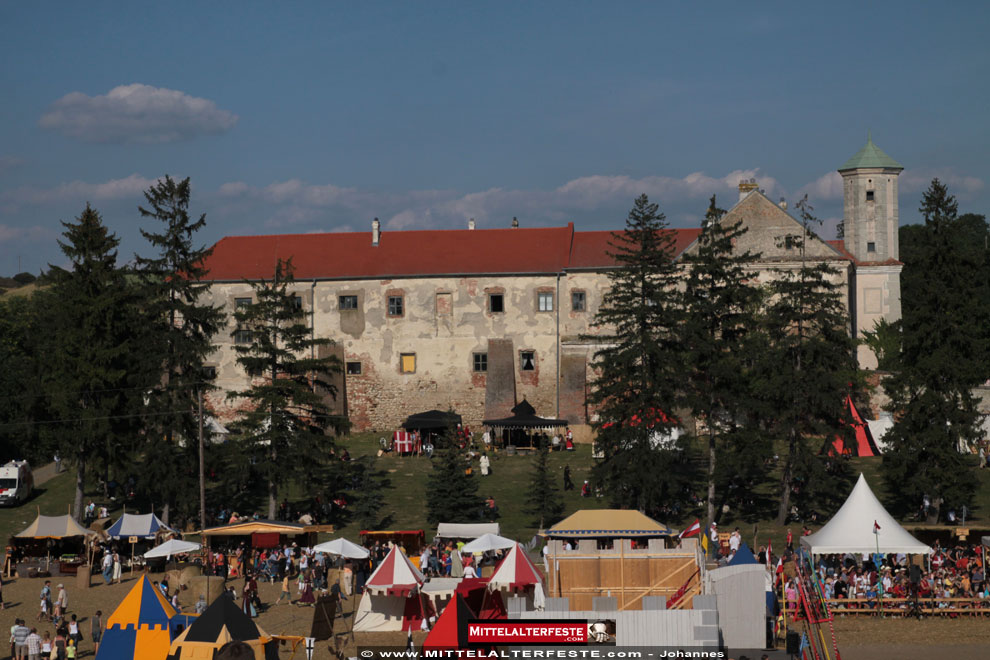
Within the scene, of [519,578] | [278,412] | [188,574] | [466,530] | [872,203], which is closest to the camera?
[519,578]

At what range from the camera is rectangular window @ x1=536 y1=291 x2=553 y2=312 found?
62500mm

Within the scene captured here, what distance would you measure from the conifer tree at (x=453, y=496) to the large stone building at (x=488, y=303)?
18505 mm

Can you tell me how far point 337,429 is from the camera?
149 feet

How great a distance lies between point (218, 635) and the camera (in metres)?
20.5

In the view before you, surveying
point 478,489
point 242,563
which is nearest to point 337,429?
point 478,489

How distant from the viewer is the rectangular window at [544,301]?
62.5 meters

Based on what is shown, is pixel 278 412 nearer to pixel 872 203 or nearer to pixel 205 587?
pixel 205 587

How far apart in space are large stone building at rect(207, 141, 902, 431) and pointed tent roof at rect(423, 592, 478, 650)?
40626 mm

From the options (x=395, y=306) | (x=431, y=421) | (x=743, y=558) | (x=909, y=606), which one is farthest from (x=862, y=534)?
(x=395, y=306)

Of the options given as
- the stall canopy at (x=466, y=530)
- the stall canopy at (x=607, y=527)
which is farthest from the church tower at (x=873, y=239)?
the stall canopy at (x=607, y=527)

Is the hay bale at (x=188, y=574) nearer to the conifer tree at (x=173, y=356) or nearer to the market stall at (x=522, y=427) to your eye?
the conifer tree at (x=173, y=356)

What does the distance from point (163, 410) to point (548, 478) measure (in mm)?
14103

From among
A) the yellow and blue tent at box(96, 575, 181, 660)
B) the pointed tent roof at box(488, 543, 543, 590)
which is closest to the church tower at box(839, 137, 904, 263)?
the pointed tent roof at box(488, 543, 543, 590)

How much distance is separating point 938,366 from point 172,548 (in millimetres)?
25495
